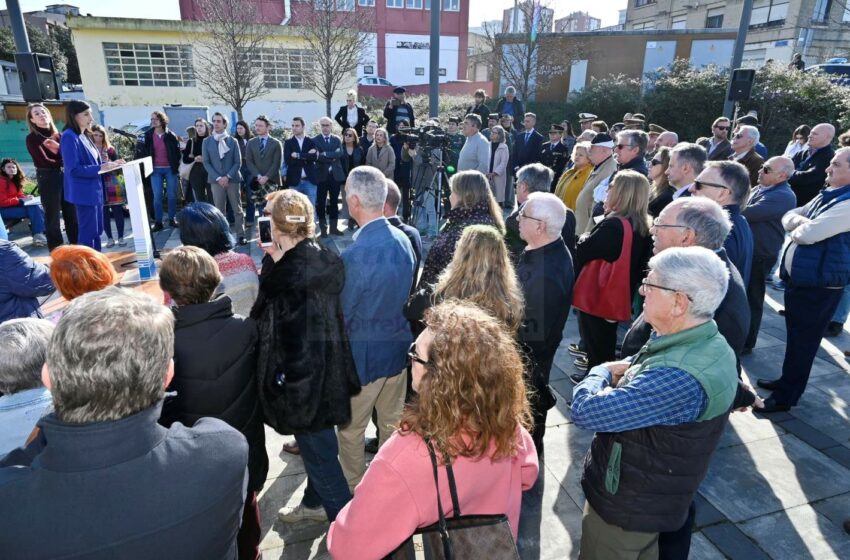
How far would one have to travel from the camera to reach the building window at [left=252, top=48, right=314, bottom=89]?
25.2 meters

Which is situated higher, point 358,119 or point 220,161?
point 358,119

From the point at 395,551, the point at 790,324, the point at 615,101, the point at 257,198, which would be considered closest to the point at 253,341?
the point at 395,551

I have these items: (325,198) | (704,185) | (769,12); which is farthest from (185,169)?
(769,12)

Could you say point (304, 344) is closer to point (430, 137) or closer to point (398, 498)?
point (398, 498)

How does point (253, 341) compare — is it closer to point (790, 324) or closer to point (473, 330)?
point (473, 330)

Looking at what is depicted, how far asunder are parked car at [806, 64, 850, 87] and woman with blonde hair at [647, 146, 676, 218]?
47.4 feet

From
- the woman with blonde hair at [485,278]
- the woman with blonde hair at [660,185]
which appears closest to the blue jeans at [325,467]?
the woman with blonde hair at [485,278]

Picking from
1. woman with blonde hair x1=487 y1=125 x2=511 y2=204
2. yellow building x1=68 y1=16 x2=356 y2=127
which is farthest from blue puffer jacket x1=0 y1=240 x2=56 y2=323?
yellow building x1=68 y1=16 x2=356 y2=127

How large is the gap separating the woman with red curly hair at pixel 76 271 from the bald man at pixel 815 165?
7259 mm

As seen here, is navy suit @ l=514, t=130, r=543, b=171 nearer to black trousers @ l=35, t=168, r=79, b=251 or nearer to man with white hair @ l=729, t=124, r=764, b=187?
man with white hair @ l=729, t=124, r=764, b=187

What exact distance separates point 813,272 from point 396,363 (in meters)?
3.03

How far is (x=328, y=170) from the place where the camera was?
27.1ft

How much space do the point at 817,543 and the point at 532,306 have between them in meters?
1.96

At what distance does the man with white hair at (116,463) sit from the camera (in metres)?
1.08
